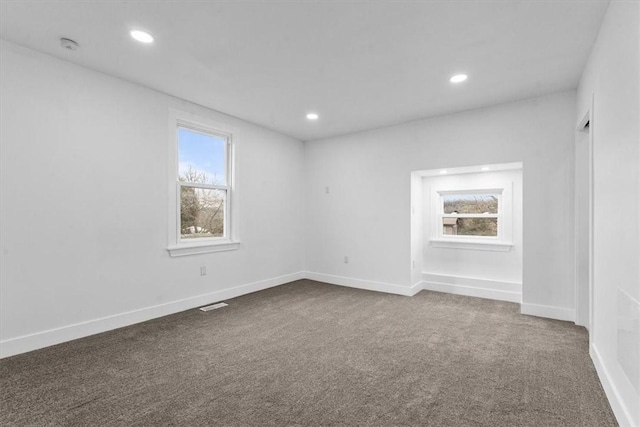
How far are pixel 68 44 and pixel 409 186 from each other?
4.16 metres

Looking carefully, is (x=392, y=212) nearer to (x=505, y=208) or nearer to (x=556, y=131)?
(x=505, y=208)

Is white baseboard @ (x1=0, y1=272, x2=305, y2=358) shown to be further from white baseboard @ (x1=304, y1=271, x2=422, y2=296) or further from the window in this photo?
the window

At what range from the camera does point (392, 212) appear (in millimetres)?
4883

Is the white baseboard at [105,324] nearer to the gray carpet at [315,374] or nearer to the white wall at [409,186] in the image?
the gray carpet at [315,374]

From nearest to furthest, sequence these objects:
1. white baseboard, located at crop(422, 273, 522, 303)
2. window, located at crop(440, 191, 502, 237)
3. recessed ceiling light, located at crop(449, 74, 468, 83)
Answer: recessed ceiling light, located at crop(449, 74, 468, 83) < white baseboard, located at crop(422, 273, 522, 303) < window, located at crop(440, 191, 502, 237)

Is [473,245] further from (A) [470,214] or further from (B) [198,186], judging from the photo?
(B) [198,186]

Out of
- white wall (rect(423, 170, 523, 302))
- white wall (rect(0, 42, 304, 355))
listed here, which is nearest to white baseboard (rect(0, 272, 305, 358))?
white wall (rect(0, 42, 304, 355))

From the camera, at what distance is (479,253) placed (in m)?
4.71

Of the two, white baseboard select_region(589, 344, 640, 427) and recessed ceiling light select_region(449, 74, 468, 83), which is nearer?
white baseboard select_region(589, 344, 640, 427)

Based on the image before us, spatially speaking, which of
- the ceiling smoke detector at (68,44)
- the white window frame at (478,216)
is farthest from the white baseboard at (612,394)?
the ceiling smoke detector at (68,44)

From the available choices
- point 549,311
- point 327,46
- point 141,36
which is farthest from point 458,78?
point 141,36

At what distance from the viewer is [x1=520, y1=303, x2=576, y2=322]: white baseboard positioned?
11.4 ft

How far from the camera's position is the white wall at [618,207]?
160 cm

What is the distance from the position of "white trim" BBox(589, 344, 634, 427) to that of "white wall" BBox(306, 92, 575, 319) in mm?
1335
